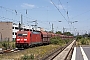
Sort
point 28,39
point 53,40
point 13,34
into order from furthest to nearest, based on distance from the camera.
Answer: point 13,34 → point 53,40 → point 28,39

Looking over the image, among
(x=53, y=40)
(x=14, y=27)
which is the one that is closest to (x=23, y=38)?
(x=53, y=40)

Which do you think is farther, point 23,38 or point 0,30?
point 0,30

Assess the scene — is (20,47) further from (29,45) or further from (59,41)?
(59,41)

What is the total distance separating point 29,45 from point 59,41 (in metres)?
25.7

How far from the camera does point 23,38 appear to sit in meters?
38.0

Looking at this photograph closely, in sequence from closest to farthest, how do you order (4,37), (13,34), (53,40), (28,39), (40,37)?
(28,39) → (40,37) → (53,40) → (4,37) → (13,34)

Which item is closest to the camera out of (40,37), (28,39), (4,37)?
(28,39)

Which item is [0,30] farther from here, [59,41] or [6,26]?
[59,41]

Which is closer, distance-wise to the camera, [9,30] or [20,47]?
[20,47]

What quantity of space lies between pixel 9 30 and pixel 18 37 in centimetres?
6257

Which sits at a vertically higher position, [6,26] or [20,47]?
[6,26]

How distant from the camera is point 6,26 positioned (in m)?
100

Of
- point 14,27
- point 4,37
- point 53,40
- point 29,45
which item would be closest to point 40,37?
→ point 29,45

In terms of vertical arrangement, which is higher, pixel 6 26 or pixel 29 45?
pixel 6 26
